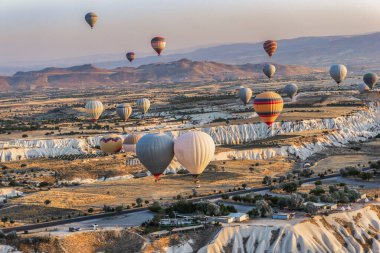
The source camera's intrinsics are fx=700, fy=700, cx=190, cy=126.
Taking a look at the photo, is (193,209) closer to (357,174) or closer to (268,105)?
(357,174)

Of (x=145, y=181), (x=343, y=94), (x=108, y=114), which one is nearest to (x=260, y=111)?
(x=145, y=181)

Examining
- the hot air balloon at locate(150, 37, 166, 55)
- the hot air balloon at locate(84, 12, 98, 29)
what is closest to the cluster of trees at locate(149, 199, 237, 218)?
the hot air balloon at locate(150, 37, 166, 55)

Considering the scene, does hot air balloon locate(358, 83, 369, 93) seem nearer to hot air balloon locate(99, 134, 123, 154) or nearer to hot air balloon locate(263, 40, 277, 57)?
hot air balloon locate(263, 40, 277, 57)

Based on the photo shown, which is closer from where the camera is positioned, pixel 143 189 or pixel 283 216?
pixel 283 216

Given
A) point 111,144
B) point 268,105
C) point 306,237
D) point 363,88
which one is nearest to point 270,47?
point 363,88

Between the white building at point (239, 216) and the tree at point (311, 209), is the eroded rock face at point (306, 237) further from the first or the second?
the white building at point (239, 216)

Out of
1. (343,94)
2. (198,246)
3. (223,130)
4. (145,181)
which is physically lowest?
(198,246)

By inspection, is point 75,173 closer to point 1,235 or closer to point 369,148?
point 1,235
